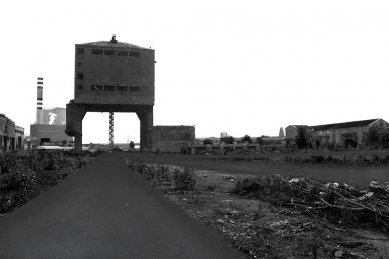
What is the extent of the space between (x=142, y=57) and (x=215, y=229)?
2450 inches

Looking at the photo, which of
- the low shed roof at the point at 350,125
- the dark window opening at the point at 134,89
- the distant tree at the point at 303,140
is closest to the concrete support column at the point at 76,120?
the dark window opening at the point at 134,89

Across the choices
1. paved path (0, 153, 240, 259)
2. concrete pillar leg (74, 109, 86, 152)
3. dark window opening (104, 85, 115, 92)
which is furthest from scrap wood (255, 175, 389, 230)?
concrete pillar leg (74, 109, 86, 152)

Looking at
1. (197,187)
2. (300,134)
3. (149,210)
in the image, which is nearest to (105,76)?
(300,134)

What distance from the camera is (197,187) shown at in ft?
41.4

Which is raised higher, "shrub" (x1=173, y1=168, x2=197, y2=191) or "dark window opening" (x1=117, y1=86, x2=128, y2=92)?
"dark window opening" (x1=117, y1=86, x2=128, y2=92)

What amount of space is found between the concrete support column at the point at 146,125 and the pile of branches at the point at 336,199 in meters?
58.5

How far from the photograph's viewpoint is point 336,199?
7.52 meters

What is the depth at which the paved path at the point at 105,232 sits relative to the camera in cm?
483

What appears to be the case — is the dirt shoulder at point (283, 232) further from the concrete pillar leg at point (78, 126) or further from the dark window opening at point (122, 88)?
the concrete pillar leg at point (78, 126)

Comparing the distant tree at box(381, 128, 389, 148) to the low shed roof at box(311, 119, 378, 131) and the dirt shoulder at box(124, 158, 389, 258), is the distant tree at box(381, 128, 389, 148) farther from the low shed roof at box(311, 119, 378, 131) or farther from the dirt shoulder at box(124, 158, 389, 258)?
the dirt shoulder at box(124, 158, 389, 258)

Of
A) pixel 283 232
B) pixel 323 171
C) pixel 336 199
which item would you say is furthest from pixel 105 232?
pixel 323 171

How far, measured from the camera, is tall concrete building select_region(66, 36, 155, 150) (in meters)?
62.1

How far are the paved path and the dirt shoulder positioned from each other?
18.1 inches

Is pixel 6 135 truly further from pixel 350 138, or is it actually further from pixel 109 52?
pixel 350 138
